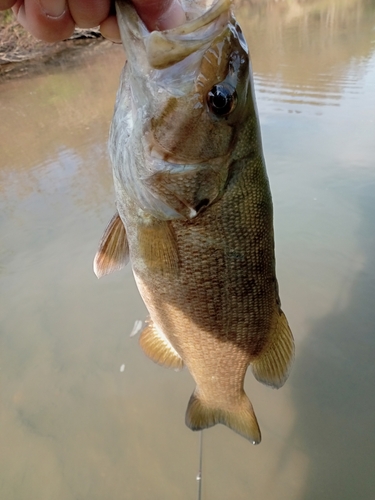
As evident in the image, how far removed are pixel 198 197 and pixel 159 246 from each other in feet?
0.74

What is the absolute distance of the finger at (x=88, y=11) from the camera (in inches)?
40.8

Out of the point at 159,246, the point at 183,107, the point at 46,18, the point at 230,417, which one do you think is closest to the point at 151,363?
the point at 230,417

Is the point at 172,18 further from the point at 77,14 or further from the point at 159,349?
the point at 159,349

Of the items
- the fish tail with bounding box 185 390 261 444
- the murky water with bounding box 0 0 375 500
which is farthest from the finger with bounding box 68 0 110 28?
the murky water with bounding box 0 0 375 500

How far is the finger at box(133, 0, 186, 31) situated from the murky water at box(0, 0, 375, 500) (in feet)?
8.79

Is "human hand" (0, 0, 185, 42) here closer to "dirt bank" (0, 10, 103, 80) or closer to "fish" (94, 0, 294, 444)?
"fish" (94, 0, 294, 444)

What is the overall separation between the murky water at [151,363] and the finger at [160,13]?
2.68m

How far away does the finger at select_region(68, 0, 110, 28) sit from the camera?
104 cm

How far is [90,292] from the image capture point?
4.10m

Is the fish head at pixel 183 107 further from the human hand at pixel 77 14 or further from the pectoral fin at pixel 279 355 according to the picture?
the pectoral fin at pixel 279 355

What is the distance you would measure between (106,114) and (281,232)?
5.87m

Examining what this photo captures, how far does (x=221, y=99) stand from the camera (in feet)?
3.67

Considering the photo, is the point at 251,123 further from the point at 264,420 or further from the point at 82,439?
the point at 82,439

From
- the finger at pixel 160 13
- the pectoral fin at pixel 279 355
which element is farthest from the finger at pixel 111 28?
the pectoral fin at pixel 279 355
